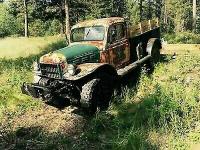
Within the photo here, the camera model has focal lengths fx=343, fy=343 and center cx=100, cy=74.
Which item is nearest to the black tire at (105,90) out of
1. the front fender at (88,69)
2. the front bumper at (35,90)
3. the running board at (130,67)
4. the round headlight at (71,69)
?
the front fender at (88,69)

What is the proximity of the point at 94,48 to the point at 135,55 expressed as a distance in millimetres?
2482

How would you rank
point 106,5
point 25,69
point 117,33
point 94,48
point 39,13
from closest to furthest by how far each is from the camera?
point 94,48
point 117,33
point 25,69
point 39,13
point 106,5

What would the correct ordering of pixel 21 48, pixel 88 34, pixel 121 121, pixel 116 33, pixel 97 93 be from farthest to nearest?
1. pixel 21 48
2. pixel 116 33
3. pixel 88 34
4. pixel 97 93
5. pixel 121 121

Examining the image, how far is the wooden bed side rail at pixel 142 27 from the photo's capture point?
11.7 metres

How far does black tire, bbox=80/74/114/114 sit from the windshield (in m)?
1.48

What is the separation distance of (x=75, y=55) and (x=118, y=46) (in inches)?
78.6

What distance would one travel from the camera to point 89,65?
9.02 m

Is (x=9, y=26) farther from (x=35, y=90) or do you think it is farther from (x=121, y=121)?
(x=121, y=121)

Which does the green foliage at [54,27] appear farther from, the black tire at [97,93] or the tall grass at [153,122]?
the tall grass at [153,122]

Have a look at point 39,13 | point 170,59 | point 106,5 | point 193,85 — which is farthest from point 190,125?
point 106,5

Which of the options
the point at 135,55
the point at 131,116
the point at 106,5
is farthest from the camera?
the point at 106,5

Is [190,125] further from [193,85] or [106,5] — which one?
[106,5]

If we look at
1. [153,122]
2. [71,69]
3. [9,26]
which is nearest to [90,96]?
[71,69]

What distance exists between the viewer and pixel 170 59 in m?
13.9
